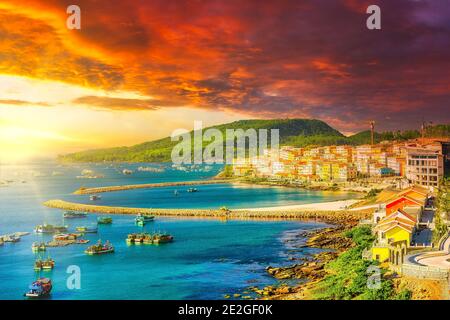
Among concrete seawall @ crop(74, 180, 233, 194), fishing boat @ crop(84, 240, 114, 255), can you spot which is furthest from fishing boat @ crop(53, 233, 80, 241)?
concrete seawall @ crop(74, 180, 233, 194)

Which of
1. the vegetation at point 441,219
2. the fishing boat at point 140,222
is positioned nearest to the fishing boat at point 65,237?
the fishing boat at point 140,222

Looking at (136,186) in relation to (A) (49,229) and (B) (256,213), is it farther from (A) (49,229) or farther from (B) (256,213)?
(A) (49,229)

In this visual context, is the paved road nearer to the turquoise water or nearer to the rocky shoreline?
the rocky shoreline

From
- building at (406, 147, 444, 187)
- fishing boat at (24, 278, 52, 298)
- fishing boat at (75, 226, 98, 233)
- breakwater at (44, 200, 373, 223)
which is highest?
building at (406, 147, 444, 187)

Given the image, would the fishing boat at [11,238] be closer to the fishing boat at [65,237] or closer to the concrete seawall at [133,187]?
the fishing boat at [65,237]
